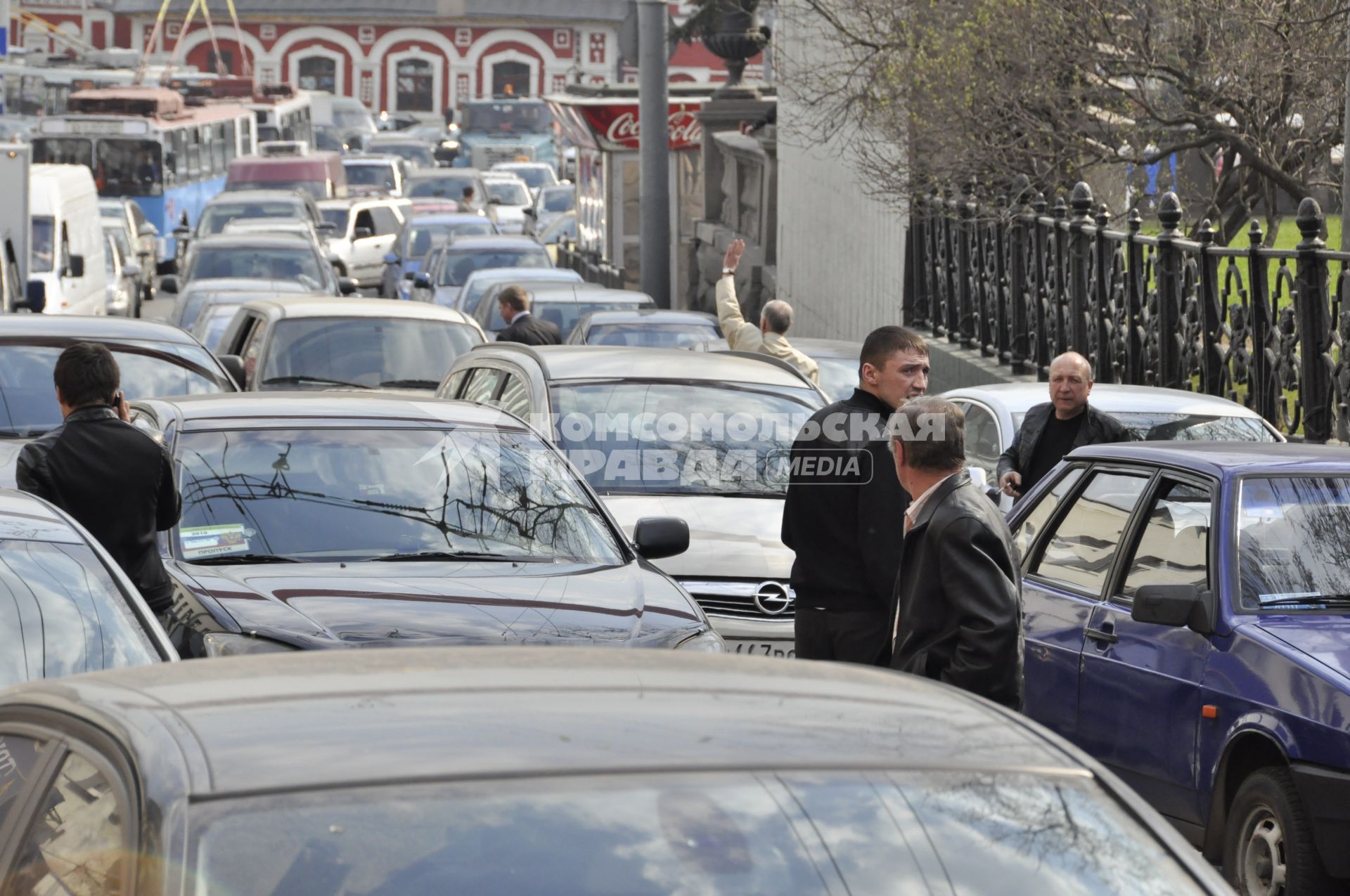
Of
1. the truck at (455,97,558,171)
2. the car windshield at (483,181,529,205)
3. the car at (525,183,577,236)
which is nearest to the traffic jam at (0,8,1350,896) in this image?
the car at (525,183,577,236)

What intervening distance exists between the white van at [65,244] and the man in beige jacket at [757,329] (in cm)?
1314

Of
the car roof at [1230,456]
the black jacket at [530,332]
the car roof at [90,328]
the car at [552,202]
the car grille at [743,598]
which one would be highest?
the car roof at [1230,456]

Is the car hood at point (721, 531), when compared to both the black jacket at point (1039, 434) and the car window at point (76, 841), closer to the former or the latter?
the black jacket at point (1039, 434)

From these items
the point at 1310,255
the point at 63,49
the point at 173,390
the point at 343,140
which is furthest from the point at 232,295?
the point at 63,49

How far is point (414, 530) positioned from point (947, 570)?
274 centimetres

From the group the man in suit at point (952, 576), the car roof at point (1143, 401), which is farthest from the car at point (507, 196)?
the man in suit at point (952, 576)

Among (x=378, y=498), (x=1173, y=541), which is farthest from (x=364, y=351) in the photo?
(x=1173, y=541)

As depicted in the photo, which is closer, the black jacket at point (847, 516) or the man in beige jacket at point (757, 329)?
the black jacket at point (847, 516)

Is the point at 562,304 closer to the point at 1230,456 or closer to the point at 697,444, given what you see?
the point at 697,444

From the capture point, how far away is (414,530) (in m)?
7.23

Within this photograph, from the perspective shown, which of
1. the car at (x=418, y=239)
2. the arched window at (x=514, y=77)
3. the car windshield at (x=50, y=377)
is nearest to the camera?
the car windshield at (x=50, y=377)

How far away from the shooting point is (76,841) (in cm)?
275

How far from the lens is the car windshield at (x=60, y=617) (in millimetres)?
5035

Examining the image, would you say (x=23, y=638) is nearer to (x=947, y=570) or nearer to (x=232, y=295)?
(x=947, y=570)
